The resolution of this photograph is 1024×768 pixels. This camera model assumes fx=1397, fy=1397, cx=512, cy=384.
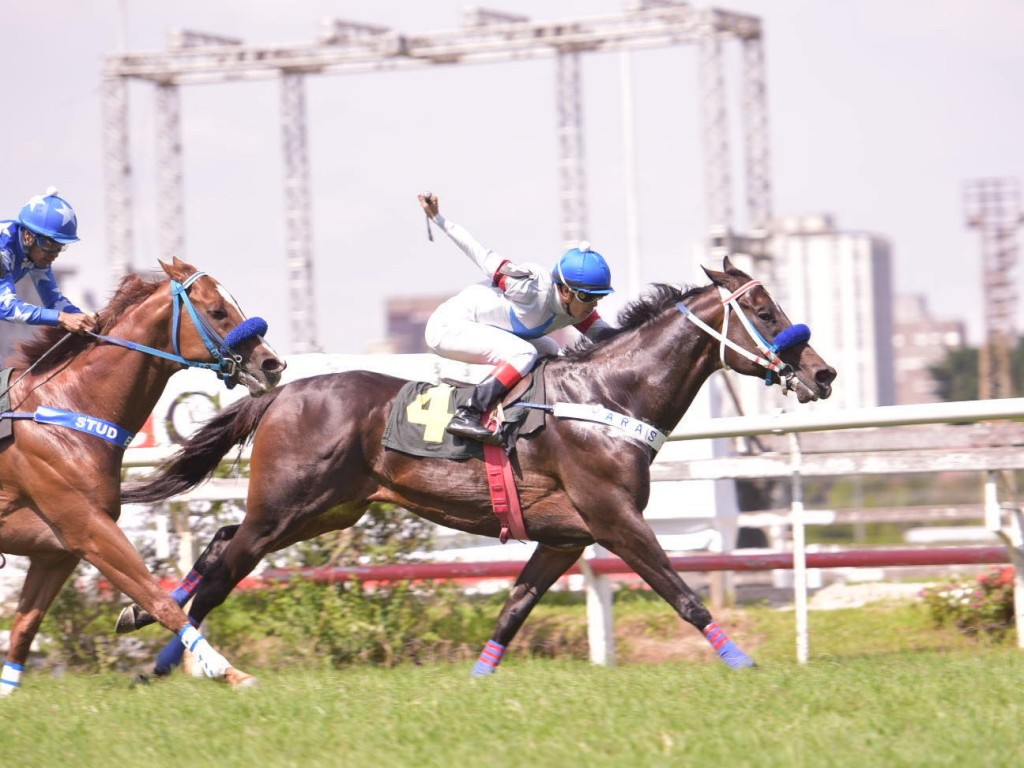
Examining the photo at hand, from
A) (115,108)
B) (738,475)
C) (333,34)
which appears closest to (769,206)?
(333,34)

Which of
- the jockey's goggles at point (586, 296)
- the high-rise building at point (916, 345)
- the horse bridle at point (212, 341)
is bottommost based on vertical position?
the high-rise building at point (916, 345)

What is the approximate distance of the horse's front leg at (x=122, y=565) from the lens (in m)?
5.50

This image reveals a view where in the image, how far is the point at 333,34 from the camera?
102 ft

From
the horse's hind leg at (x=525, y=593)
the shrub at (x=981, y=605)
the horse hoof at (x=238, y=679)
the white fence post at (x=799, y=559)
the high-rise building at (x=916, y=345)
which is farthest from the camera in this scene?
the high-rise building at (x=916, y=345)

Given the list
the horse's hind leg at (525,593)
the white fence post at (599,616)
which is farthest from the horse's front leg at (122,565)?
the white fence post at (599,616)

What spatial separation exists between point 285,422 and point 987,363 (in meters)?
40.9

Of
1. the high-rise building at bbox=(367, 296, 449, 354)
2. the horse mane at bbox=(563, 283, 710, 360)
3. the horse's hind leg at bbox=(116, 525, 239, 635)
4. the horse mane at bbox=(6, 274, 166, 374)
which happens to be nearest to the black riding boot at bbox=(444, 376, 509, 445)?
the horse mane at bbox=(563, 283, 710, 360)

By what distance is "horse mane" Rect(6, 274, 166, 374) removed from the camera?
5.98 meters

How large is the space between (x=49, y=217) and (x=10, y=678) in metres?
1.94

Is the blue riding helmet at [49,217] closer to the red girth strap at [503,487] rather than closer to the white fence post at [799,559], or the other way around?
the red girth strap at [503,487]

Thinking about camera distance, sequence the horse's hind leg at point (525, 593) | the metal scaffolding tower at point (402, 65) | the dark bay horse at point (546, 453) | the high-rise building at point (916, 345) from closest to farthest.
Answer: the dark bay horse at point (546, 453) < the horse's hind leg at point (525, 593) < the metal scaffolding tower at point (402, 65) < the high-rise building at point (916, 345)

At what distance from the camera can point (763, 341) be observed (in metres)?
5.93

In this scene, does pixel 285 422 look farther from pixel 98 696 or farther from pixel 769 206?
pixel 769 206

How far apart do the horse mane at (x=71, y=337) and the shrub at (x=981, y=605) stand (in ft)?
13.3
